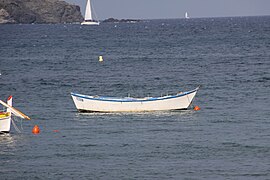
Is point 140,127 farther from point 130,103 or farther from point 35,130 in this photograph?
point 35,130

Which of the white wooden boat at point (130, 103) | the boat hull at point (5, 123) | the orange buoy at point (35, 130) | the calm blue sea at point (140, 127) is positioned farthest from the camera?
the white wooden boat at point (130, 103)

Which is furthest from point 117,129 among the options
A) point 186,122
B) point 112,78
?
point 112,78

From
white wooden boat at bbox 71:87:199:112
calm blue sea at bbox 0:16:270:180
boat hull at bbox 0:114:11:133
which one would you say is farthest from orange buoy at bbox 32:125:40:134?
white wooden boat at bbox 71:87:199:112

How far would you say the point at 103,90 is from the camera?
72125 millimetres

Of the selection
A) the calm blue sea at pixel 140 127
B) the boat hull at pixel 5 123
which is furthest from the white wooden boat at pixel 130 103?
the boat hull at pixel 5 123

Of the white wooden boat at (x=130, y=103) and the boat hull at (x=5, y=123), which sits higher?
the white wooden boat at (x=130, y=103)

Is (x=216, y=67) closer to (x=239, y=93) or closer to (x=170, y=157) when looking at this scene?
(x=239, y=93)

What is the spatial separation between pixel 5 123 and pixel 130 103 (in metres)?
11.7

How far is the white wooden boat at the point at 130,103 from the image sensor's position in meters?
57.1

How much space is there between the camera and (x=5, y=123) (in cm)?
4897

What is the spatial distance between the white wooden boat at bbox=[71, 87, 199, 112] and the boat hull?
9943 mm

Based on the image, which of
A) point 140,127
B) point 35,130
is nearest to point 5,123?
point 35,130

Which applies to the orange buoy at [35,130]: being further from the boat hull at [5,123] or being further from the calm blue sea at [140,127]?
the boat hull at [5,123]

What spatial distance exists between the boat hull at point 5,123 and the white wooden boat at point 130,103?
9.94 metres
